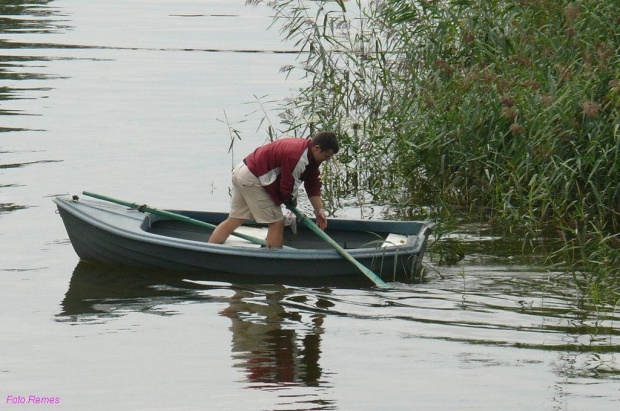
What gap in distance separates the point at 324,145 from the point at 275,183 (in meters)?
0.62

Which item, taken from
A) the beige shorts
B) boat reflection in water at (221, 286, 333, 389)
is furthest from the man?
boat reflection in water at (221, 286, 333, 389)

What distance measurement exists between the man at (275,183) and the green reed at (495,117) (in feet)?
5.31

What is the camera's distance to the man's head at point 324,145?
841 cm

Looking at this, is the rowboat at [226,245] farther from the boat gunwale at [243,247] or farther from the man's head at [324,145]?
the man's head at [324,145]

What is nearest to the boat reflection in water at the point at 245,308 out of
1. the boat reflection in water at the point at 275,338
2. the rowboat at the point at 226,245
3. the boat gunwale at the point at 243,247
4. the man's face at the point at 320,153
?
the boat reflection in water at the point at 275,338

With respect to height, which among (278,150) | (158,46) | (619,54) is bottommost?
(278,150)

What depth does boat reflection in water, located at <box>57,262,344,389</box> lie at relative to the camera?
682 centimetres

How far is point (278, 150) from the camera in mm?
8711

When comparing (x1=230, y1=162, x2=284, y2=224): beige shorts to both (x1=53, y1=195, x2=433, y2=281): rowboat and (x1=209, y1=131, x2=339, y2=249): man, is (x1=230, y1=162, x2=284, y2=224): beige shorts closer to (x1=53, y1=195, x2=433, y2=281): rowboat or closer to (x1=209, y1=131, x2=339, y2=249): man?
(x1=209, y1=131, x2=339, y2=249): man

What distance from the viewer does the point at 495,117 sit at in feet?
32.0

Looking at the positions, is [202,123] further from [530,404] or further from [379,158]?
[530,404]

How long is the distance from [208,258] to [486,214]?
294cm

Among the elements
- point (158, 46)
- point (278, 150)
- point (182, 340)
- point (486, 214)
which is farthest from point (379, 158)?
point (158, 46)

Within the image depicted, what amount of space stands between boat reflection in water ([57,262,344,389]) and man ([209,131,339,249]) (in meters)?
0.49
